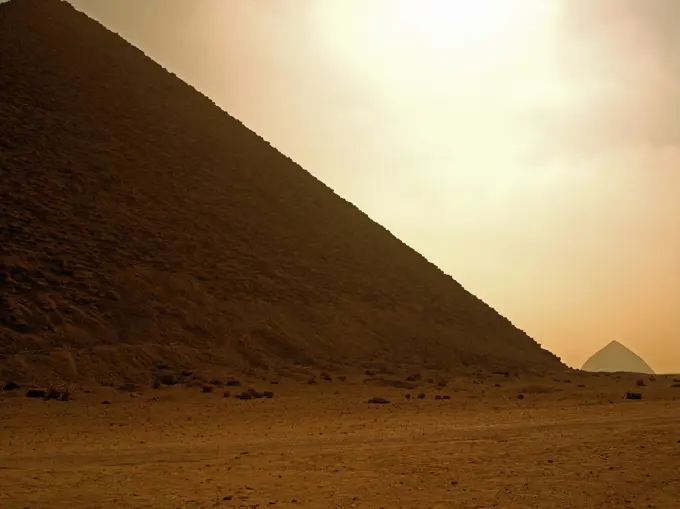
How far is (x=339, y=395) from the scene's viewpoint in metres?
12.3

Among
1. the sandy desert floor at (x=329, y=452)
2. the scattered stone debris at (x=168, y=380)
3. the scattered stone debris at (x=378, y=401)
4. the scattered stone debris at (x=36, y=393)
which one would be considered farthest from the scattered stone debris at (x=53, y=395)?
the scattered stone debris at (x=378, y=401)

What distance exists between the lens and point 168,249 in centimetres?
1722

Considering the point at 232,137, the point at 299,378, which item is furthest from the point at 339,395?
the point at 232,137

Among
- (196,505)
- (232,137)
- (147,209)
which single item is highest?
(232,137)

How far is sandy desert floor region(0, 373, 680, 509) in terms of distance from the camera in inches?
185

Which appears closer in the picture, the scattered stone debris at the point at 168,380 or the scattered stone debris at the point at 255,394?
the scattered stone debris at the point at 255,394

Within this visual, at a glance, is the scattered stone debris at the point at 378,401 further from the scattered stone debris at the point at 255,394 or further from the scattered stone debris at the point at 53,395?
the scattered stone debris at the point at 53,395

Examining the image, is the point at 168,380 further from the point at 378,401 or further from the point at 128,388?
the point at 378,401

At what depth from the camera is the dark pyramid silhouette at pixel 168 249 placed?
1365 centimetres

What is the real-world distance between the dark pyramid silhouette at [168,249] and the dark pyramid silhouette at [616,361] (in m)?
137

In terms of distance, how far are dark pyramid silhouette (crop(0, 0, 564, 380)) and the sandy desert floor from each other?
2.53 metres

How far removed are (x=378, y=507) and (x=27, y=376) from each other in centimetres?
879

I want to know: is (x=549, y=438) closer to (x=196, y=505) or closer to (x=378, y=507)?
(x=378, y=507)

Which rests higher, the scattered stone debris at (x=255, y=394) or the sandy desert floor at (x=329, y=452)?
the scattered stone debris at (x=255, y=394)
